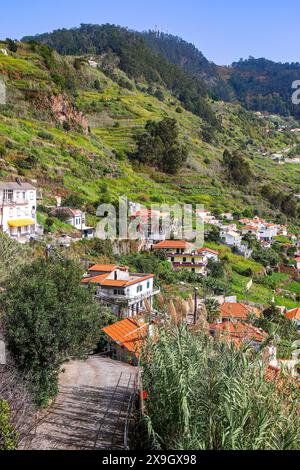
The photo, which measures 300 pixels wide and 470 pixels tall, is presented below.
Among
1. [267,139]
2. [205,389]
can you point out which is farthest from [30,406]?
[267,139]

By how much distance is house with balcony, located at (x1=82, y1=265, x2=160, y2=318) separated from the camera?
2120 cm

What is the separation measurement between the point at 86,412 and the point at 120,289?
11996 millimetres

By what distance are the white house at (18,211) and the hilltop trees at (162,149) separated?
29220mm

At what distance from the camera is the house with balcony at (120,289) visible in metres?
21.2

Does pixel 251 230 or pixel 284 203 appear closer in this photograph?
pixel 251 230

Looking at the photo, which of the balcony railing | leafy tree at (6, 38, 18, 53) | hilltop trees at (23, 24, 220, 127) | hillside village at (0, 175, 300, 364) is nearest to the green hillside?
leafy tree at (6, 38, 18, 53)

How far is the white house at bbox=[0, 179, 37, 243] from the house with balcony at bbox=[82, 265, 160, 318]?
21.2 feet

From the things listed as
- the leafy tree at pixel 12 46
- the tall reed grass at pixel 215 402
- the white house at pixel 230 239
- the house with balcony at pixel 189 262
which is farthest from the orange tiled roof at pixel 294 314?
the leafy tree at pixel 12 46

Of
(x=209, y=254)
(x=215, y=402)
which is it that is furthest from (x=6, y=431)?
(x=209, y=254)

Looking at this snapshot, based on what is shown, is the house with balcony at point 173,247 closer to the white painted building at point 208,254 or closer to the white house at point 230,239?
the white painted building at point 208,254

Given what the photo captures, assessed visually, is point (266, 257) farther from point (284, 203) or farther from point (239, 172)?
point (239, 172)

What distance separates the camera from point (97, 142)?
55812mm

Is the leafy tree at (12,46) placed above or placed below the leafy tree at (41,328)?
above

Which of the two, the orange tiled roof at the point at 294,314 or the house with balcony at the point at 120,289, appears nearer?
the house with balcony at the point at 120,289
